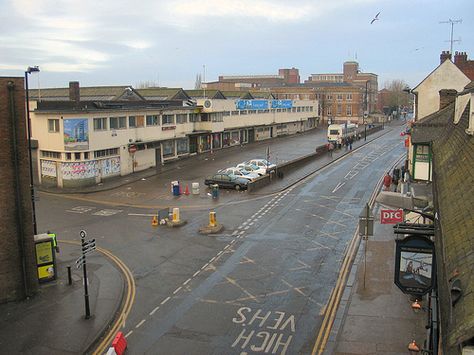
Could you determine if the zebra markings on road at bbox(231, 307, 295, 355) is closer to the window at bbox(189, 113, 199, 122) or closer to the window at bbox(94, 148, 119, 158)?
the window at bbox(94, 148, 119, 158)

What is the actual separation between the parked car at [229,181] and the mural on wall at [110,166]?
957 centimetres

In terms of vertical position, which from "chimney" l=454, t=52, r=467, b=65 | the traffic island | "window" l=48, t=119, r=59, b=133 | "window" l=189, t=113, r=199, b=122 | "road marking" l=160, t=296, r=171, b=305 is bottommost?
"road marking" l=160, t=296, r=171, b=305

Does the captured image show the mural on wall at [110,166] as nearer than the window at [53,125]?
No

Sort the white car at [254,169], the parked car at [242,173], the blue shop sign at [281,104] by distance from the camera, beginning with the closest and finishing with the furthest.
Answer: the parked car at [242,173]
the white car at [254,169]
the blue shop sign at [281,104]

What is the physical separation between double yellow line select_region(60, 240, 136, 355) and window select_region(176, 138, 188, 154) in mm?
33952

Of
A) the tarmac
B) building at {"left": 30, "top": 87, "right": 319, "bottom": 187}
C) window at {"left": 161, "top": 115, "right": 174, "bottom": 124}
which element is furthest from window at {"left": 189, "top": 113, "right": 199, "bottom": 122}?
the tarmac

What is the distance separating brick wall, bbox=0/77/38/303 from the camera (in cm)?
1744

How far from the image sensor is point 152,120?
50.7 m

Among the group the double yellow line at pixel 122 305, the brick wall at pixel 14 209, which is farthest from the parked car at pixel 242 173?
the brick wall at pixel 14 209

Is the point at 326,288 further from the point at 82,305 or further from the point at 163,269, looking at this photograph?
the point at 82,305

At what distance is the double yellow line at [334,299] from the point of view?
1424 centimetres

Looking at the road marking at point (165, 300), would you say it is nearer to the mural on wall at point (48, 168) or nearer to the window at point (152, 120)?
the mural on wall at point (48, 168)

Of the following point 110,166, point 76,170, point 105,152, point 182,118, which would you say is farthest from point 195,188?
point 182,118

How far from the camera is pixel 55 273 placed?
1956 cm
